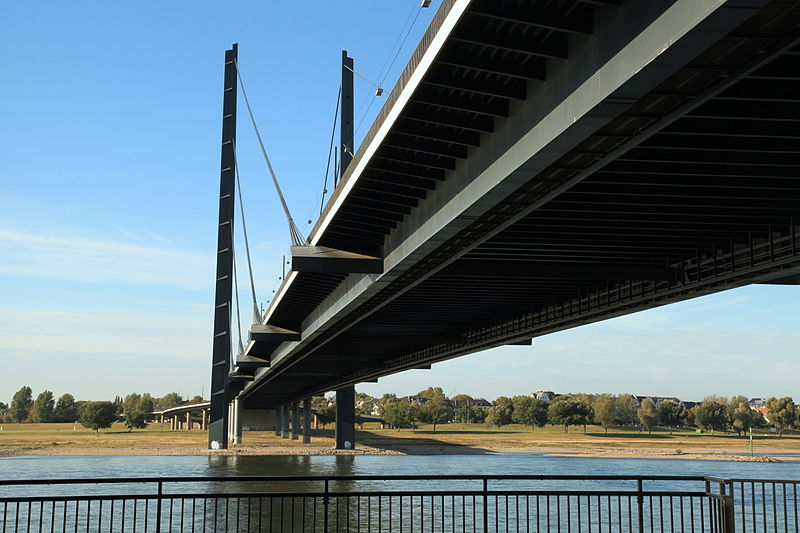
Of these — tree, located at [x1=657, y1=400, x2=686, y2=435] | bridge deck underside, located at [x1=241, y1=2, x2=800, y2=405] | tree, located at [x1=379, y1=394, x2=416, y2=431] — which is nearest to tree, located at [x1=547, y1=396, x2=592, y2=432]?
tree, located at [x1=657, y1=400, x2=686, y2=435]

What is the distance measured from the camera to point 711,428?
174375 mm

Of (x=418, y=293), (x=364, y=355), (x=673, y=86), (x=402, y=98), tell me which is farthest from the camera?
(x=364, y=355)

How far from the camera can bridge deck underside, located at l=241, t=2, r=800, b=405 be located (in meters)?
10.8

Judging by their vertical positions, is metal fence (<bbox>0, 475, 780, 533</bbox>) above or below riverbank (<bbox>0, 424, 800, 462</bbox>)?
above

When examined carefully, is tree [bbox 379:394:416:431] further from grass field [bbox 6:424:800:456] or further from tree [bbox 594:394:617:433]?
tree [bbox 594:394:617:433]

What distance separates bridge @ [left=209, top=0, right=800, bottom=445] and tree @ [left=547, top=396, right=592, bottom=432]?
144 metres

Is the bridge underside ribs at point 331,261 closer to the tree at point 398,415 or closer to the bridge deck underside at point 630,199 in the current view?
the bridge deck underside at point 630,199

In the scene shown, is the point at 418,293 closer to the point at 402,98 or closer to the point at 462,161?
the point at 462,161

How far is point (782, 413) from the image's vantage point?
182000mm

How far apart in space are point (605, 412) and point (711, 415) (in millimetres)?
19487

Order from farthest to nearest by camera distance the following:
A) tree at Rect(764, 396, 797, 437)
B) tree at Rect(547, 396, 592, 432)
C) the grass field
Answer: tree at Rect(764, 396, 797, 437)
tree at Rect(547, 396, 592, 432)
the grass field

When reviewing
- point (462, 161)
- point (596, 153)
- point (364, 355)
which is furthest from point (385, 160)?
point (364, 355)

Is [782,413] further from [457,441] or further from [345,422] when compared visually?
[345,422]

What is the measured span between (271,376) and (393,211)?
4819cm
